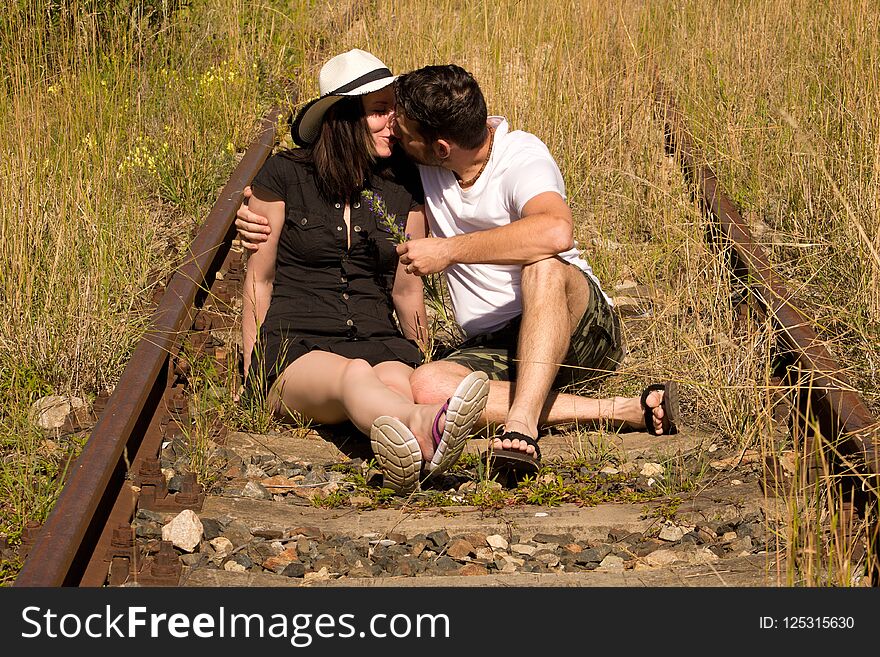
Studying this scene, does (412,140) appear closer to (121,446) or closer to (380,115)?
(380,115)

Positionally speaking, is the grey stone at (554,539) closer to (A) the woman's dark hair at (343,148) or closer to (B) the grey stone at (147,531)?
(B) the grey stone at (147,531)

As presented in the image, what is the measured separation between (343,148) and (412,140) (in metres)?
0.31

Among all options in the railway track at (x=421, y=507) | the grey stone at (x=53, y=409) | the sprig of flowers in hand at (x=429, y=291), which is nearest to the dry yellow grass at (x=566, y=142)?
the grey stone at (x=53, y=409)

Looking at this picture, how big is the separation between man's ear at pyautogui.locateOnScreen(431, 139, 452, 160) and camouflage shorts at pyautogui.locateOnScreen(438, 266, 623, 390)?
0.75m

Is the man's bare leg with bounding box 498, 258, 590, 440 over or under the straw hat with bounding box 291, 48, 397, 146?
under

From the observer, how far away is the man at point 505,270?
448 centimetres

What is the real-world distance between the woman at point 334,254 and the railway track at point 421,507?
0.28 metres

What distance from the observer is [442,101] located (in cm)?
456

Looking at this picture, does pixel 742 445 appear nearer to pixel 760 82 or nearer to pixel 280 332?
pixel 280 332

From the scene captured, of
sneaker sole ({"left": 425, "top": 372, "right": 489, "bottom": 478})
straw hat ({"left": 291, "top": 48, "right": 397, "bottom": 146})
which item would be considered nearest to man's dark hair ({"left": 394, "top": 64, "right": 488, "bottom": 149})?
straw hat ({"left": 291, "top": 48, "right": 397, "bottom": 146})

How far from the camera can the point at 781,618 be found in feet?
9.70

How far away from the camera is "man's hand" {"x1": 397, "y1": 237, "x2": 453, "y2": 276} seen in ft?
14.8

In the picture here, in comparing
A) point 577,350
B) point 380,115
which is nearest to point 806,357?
point 577,350

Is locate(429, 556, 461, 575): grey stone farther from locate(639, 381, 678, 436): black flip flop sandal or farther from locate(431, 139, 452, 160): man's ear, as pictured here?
locate(431, 139, 452, 160): man's ear
